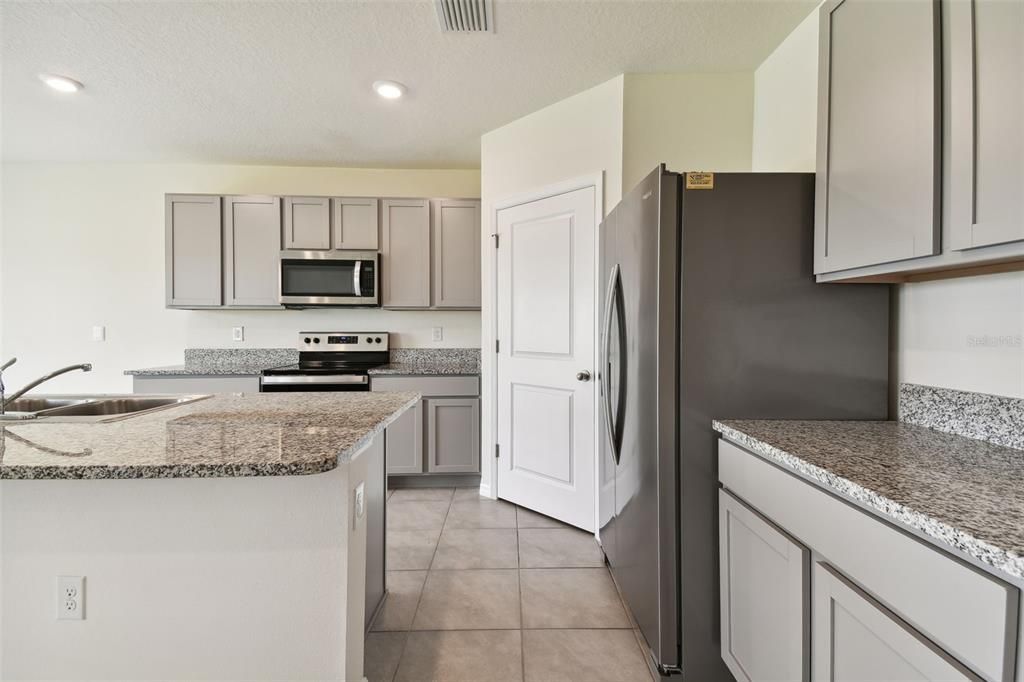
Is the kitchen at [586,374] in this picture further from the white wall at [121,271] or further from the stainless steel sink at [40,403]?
the white wall at [121,271]

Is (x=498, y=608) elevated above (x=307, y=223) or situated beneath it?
situated beneath

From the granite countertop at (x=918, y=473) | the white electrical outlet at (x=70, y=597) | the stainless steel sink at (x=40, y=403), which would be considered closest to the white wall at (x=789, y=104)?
the granite countertop at (x=918, y=473)

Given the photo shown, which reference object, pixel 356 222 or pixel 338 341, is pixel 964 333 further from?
pixel 338 341

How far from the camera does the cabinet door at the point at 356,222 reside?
3574mm

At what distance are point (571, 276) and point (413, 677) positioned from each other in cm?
202

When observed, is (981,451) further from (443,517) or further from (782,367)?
(443,517)

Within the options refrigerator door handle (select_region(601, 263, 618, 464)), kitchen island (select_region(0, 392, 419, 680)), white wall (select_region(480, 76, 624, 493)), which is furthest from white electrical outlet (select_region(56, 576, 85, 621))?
white wall (select_region(480, 76, 624, 493))

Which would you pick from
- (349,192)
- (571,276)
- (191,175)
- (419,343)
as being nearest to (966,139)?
(571,276)

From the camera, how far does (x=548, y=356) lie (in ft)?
9.20

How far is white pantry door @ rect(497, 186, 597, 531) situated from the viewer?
260cm

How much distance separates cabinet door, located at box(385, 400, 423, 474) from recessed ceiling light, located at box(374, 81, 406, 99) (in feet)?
6.71

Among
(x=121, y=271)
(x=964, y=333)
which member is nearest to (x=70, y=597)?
(x=964, y=333)

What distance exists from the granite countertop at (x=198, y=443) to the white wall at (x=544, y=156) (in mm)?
1692

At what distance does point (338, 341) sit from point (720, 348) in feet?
10.5
